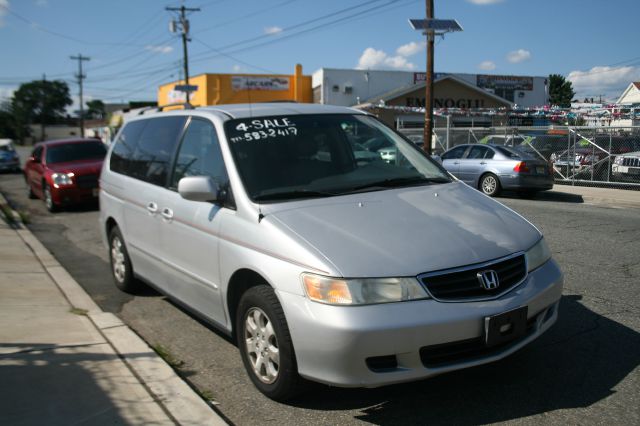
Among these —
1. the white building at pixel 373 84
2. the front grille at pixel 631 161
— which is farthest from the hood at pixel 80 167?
the white building at pixel 373 84

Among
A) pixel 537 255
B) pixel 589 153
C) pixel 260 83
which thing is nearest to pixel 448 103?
pixel 260 83

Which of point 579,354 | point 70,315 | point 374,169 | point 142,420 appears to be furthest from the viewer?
point 70,315

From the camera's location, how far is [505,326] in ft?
10.8

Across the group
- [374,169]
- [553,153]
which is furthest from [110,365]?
[553,153]

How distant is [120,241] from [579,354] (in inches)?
175

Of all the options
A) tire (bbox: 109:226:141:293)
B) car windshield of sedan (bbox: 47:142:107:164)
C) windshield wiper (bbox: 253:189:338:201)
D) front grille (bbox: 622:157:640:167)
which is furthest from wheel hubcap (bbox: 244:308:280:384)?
front grille (bbox: 622:157:640:167)

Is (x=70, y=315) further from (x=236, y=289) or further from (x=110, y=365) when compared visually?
(x=236, y=289)

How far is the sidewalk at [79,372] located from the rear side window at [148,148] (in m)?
1.37

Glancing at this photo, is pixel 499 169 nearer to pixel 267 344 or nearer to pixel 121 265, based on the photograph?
pixel 121 265

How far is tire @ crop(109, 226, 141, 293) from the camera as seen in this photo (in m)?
6.04

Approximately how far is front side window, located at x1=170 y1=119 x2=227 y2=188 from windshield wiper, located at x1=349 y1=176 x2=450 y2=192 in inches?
39.4

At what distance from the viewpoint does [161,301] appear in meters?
6.03

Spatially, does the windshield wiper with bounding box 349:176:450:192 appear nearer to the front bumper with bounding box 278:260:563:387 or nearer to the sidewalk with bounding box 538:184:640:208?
the front bumper with bounding box 278:260:563:387

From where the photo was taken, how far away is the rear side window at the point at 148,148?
5109 millimetres
